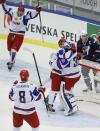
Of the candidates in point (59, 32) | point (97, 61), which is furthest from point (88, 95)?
point (59, 32)

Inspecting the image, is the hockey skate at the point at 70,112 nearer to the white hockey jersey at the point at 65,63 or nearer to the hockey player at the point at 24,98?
the white hockey jersey at the point at 65,63

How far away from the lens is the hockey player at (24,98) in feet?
23.3

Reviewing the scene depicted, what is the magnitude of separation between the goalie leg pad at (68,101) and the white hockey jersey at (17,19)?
2.49 m

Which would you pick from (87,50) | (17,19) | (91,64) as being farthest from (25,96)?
(17,19)

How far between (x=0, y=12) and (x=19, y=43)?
2.24 m

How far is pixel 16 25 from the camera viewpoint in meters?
11.0

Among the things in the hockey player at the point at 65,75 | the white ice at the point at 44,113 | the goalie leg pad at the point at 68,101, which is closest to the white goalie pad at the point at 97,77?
the white ice at the point at 44,113

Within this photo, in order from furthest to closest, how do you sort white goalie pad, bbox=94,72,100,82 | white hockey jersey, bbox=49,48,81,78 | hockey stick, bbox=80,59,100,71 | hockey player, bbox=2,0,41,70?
hockey player, bbox=2,0,41,70
white goalie pad, bbox=94,72,100,82
hockey stick, bbox=80,59,100,71
white hockey jersey, bbox=49,48,81,78

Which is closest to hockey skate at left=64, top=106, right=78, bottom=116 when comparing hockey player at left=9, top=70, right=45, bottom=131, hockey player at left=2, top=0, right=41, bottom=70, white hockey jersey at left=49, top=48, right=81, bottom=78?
white hockey jersey at left=49, top=48, right=81, bottom=78

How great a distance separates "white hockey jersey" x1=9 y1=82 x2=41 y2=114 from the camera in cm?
708

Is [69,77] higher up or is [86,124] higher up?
[69,77]

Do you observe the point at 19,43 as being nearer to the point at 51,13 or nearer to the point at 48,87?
the point at 48,87

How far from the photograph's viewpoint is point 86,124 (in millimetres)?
8438

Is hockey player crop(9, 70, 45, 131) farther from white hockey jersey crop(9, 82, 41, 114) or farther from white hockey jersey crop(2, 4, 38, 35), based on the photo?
white hockey jersey crop(2, 4, 38, 35)
